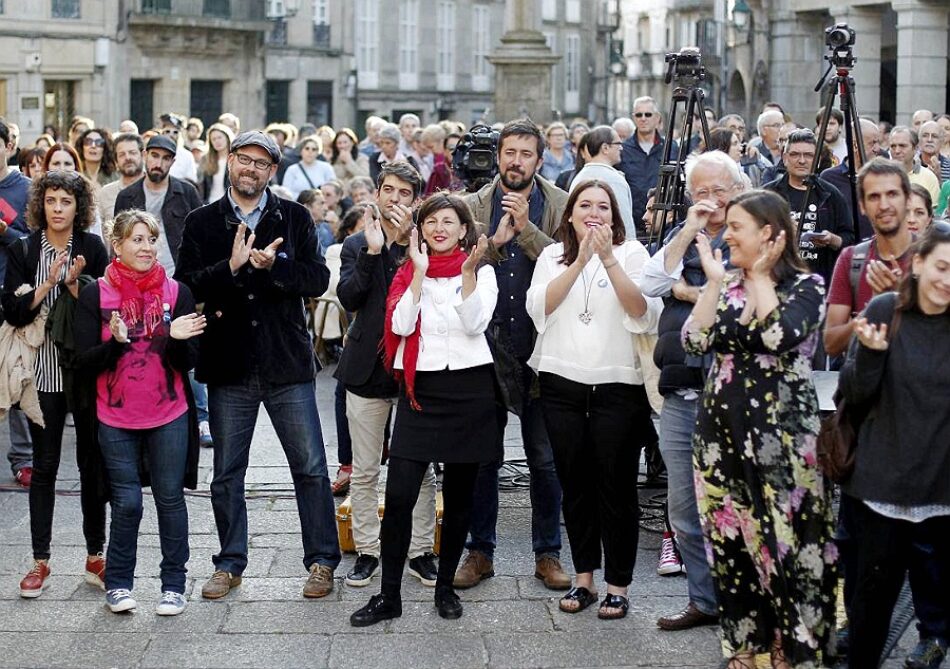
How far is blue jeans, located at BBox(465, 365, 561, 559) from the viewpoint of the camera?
805cm

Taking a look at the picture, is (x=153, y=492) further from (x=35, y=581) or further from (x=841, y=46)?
(x=841, y=46)

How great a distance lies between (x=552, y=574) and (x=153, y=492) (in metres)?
1.87

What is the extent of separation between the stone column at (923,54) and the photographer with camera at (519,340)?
1754 centimetres

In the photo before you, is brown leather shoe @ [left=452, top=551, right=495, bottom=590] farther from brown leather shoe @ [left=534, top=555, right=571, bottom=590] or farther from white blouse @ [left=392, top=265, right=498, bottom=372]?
white blouse @ [left=392, top=265, right=498, bottom=372]

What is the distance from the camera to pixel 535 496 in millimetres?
8117

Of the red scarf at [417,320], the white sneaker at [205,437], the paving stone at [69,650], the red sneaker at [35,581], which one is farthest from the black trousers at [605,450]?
the white sneaker at [205,437]

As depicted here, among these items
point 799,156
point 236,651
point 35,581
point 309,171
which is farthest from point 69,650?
point 309,171

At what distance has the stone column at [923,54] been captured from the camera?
80.8 feet

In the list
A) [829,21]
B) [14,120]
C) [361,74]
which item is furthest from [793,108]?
[361,74]

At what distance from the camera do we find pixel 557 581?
793 centimetres

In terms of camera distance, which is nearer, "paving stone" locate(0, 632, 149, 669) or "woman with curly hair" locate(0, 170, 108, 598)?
"paving stone" locate(0, 632, 149, 669)

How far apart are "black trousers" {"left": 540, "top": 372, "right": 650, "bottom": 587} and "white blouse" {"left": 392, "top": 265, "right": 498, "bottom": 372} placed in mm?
393

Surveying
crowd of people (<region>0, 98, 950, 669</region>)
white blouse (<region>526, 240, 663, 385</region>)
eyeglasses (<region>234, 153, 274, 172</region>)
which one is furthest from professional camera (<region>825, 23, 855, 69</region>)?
eyeglasses (<region>234, 153, 274, 172</region>)

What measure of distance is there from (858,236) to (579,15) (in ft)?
157
